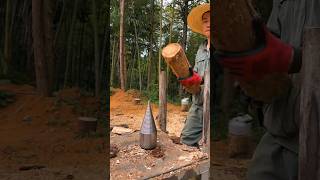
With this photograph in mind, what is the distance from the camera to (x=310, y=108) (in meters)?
0.81

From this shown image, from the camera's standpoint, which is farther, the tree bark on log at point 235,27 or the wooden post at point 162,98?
the wooden post at point 162,98

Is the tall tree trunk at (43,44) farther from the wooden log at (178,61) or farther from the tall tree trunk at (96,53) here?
the wooden log at (178,61)

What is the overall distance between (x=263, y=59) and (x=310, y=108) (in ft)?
0.56

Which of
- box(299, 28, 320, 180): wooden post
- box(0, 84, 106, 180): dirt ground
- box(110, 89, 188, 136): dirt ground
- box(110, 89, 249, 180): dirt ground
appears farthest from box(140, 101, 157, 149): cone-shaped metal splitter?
box(299, 28, 320, 180): wooden post

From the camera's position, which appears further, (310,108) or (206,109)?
(206,109)

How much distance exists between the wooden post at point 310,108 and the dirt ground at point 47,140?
4.72 feet

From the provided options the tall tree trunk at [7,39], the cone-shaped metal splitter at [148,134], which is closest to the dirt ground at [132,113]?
the cone-shaped metal splitter at [148,134]

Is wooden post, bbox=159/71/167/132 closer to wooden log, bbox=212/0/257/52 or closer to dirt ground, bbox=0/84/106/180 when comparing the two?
dirt ground, bbox=0/84/106/180

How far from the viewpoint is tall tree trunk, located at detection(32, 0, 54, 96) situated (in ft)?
6.57

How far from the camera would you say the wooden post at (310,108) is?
30.8 inches

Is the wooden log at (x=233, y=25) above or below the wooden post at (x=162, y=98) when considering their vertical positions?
above

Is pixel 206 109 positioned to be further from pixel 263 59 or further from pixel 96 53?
pixel 263 59

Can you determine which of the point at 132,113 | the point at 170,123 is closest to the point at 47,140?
the point at 170,123

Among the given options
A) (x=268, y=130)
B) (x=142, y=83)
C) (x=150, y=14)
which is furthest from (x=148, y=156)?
(x=142, y=83)
